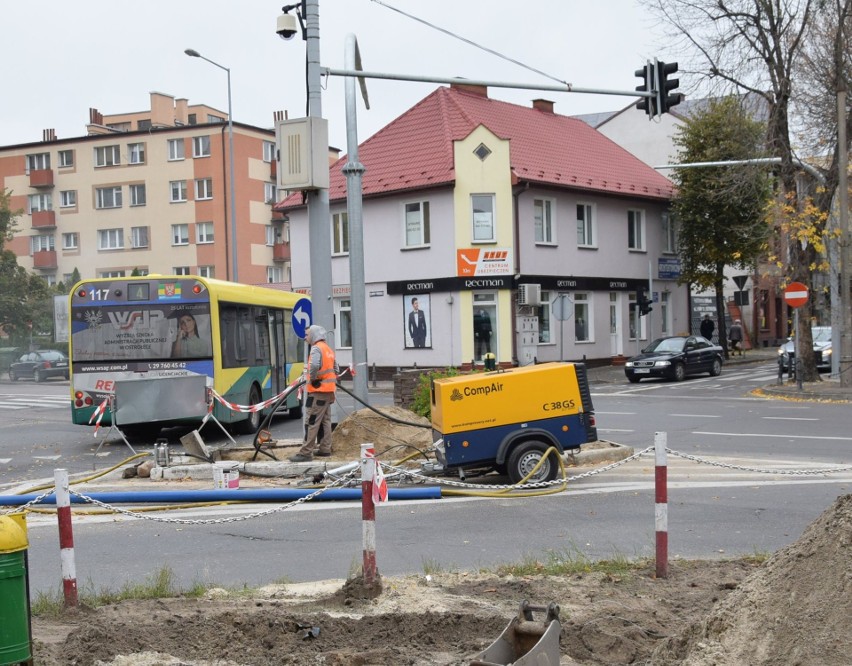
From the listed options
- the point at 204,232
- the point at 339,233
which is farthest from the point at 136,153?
the point at 339,233

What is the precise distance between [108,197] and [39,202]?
558cm

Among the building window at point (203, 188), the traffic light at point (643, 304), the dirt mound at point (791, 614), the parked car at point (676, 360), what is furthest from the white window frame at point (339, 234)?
the dirt mound at point (791, 614)

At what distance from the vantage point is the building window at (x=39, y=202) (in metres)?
63.6

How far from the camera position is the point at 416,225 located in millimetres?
37531

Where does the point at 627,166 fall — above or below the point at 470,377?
above

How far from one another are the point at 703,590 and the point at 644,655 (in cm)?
141

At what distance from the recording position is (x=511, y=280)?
36188mm

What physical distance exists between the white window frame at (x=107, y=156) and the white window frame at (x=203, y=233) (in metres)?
6.80

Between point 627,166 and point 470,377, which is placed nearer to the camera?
point 470,377

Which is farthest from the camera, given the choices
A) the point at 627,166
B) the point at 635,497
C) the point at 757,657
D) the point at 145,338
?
the point at 627,166

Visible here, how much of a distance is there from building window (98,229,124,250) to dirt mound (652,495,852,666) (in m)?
59.9

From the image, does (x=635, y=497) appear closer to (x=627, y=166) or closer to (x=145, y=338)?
(x=145, y=338)

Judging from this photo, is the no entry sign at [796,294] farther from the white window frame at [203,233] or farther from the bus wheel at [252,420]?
the white window frame at [203,233]

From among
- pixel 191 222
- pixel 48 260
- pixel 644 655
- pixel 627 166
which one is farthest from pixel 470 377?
pixel 48 260
